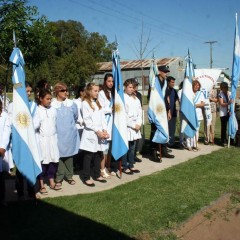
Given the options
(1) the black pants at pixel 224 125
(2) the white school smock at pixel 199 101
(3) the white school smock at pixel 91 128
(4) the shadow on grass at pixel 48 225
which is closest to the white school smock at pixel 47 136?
(3) the white school smock at pixel 91 128

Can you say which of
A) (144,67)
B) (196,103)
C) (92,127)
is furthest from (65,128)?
(144,67)

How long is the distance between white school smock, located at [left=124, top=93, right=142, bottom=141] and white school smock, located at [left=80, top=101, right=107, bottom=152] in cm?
96

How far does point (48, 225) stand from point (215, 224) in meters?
2.40

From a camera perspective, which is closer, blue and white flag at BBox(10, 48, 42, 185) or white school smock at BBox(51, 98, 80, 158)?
blue and white flag at BBox(10, 48, 42, 185)

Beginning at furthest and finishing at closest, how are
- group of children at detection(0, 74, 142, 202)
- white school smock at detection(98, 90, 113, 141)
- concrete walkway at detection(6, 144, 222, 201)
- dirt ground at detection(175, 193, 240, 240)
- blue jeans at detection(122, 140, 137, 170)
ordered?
1. blue jeans at detection(122, 140, 137, 170)
2. white school smock at detection(98, 90, 113, 141)
3. concrete walkway at detection(6, 144, 222, 201)
4. group of children at detection(0, 74, 142, 202)
5. dirt ground at detection(175, 193, 240, 240)

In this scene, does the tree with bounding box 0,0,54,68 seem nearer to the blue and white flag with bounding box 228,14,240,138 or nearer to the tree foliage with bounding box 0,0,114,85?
the tree foliage with bounding box 0,0,114,85

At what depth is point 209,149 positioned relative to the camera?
9.73 metres

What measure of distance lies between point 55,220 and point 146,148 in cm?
538

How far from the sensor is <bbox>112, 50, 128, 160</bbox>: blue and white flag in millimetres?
6742

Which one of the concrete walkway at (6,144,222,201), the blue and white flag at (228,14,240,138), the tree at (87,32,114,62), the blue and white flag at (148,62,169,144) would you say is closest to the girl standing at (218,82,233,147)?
the blue and white flag at (228,14,240,138)

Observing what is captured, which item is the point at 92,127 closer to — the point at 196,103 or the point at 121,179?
the point at 121,179

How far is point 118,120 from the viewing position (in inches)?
267

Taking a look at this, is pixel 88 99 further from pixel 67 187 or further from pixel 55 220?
pixel 55 220

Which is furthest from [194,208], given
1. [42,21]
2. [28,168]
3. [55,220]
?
[42,21]
